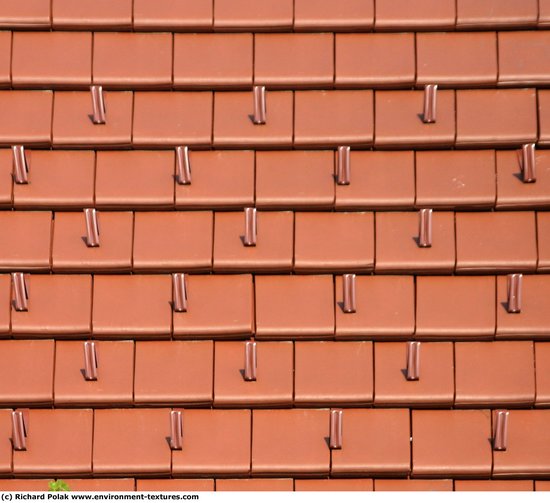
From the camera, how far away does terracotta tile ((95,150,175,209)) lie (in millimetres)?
11750

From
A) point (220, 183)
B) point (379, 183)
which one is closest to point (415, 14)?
point (379, 183)

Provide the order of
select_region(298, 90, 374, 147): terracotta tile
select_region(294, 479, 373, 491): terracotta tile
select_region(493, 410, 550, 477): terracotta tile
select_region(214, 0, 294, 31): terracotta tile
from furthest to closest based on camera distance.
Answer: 1. select_region(214, 0, 294, 31): terracotta tile
2. select_region(298, 90, 374, 147): terracotta tile
3. select_region(294, 479, 373, 491): terracotta tile
4. select_region(493, 410, 550, 477): terracotta tile

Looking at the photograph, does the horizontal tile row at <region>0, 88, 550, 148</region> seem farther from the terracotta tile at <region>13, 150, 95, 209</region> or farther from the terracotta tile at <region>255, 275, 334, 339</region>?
the terracotta tile at <region>255, 275, 334, 339</region>

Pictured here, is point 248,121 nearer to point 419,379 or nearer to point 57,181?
point 57,181

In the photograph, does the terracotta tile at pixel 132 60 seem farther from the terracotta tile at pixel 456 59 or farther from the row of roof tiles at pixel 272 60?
the terracotta tile at pixel 456 59

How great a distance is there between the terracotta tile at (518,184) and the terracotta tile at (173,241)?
Answer: 2.54 metres

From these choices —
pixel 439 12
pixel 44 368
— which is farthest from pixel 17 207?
pixel 439 12

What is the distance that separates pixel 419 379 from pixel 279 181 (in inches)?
81.9

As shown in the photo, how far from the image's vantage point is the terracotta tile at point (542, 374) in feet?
38.1

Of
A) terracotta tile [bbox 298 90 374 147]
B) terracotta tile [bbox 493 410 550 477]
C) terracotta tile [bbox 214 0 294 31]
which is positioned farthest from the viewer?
terracotta tile [bbox 214 0 294 31]

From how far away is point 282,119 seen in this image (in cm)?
1185

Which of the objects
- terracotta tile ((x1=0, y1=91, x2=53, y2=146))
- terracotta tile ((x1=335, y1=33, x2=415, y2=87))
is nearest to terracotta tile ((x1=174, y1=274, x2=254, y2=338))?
terracotta tile ((x1=0, y1=91, x2=53, y2=146))

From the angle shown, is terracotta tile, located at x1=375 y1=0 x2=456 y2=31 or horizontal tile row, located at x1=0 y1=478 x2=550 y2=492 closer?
horizontal tile row, located at x1=0 y1=478 x2=550 y2=492

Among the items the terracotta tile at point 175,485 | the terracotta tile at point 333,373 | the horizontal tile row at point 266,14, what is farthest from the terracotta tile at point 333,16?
the terracotta tile at point 175,485
